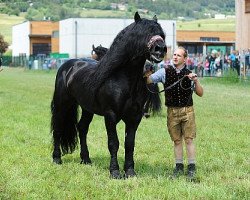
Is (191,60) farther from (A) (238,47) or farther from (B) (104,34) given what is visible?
(B) (104,34)

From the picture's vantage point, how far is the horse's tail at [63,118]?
9203 millimetres

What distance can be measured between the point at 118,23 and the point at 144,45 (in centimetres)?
Answer: 6643

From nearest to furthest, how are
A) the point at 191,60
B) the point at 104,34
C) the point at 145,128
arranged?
the point at 145,128, the point at 191,60, the point at 104,34

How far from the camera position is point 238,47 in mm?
37781

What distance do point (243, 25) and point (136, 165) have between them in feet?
97.2

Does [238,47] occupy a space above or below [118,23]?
below

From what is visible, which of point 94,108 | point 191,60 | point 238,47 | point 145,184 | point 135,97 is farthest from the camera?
point 191,60

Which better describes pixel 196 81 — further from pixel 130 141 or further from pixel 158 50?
pixel 130 141

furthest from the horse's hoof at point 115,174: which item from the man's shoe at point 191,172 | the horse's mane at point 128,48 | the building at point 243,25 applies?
the building at point 243,25

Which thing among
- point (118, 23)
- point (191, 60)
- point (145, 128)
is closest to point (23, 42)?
point (118, 23)

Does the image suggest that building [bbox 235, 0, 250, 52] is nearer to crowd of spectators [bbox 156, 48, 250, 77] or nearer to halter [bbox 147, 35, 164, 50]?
crowd of spectators [bbox 156, 48, 250, 77]

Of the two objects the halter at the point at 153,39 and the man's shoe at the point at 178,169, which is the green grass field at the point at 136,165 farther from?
the halter at the point at 153,39

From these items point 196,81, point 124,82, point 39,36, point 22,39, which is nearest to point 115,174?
point 124,82

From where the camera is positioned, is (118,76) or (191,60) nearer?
(118,76)
